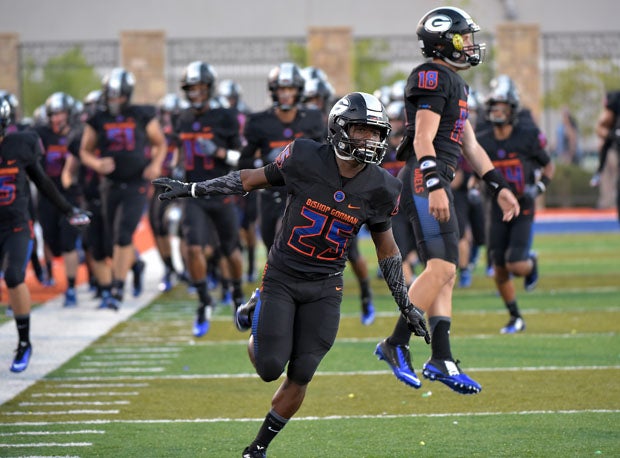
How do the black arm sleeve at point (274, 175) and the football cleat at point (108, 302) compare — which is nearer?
the black arm sleeve at point (274, 175)

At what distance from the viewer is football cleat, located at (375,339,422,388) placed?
6.87 meters

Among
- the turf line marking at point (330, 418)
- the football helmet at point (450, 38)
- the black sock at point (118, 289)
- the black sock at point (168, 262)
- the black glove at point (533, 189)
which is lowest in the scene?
the black sock at point (168, 262)

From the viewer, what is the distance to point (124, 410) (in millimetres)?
7250

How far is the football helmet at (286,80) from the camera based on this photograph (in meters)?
10.2

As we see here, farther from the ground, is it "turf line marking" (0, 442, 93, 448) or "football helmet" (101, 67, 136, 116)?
"football helmet" (101, 67, 136, 116)

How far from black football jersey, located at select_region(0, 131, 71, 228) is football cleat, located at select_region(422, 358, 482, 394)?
128 inches

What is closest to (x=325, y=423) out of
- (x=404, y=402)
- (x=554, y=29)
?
(x=404, y=402)

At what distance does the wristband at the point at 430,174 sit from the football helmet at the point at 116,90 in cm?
555

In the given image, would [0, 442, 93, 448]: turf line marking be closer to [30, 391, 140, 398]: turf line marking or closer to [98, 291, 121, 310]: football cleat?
[30, 391, 140, 398]: turf line marking

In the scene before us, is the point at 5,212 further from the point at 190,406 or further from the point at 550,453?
the point at 550,453

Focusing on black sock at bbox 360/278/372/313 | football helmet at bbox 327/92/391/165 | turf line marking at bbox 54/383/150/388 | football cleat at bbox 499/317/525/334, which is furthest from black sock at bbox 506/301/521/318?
football helmet at bbox 327/92/391/165

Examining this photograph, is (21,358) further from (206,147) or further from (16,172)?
(206,147)

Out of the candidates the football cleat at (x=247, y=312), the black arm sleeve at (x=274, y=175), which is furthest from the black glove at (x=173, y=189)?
the football cleat at (x=247, y=312)

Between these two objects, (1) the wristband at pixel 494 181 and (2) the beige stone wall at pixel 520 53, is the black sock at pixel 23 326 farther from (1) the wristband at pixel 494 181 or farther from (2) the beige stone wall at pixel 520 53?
(2) the beige stone wall at pixel 520 53
